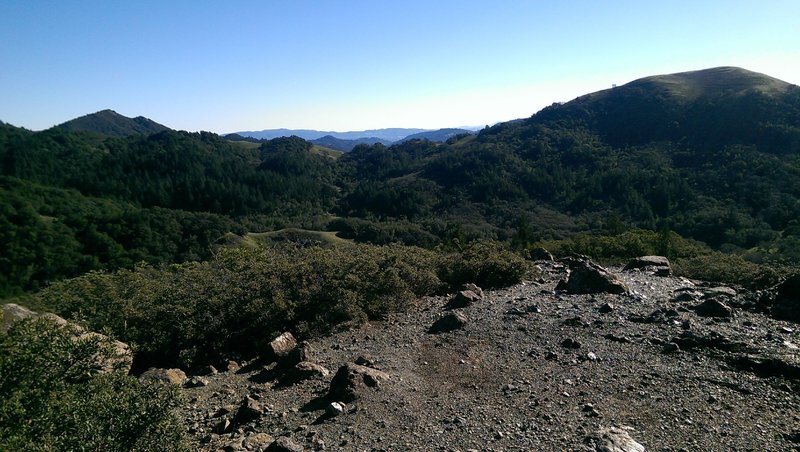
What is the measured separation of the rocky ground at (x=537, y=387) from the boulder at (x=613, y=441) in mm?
26

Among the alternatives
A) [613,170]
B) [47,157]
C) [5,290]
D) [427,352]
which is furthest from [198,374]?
[47,157]

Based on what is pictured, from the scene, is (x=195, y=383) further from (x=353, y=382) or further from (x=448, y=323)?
(x=448, y=323)

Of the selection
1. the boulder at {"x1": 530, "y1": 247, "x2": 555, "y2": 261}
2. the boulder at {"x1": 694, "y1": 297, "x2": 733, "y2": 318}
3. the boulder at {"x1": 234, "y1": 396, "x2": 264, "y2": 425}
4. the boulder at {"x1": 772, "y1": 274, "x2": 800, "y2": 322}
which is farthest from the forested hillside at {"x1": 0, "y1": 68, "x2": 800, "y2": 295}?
the boulder at {"x1": 234, "y1": 396, "x2": 264, "y2": 425}

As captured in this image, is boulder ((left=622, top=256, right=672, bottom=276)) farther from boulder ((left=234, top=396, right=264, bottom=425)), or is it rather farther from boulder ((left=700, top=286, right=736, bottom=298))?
boulder ((left=234, top=396, right=264, bottom=425))

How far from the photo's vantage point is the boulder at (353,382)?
29.6 feet

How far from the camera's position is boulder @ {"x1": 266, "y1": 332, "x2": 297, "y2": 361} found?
11.8 meters

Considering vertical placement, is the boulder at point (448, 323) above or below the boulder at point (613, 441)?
below

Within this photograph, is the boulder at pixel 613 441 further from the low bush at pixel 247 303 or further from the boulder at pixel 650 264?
the boulder at pixel 650 264

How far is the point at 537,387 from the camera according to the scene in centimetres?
909

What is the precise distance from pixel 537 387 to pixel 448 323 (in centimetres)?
432

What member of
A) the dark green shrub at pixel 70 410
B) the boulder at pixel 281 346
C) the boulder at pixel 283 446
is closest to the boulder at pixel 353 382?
the boulder at pixel 283 446

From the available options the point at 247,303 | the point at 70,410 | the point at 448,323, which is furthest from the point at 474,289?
the point at 70,410

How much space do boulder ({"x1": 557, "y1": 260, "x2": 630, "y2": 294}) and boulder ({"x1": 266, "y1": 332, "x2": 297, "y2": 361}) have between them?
10241 millimetres

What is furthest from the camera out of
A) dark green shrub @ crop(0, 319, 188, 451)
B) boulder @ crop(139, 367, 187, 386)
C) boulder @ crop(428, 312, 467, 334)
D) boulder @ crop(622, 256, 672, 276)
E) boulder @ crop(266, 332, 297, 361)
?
boulder @ crop(622, 256, 672, 276)
